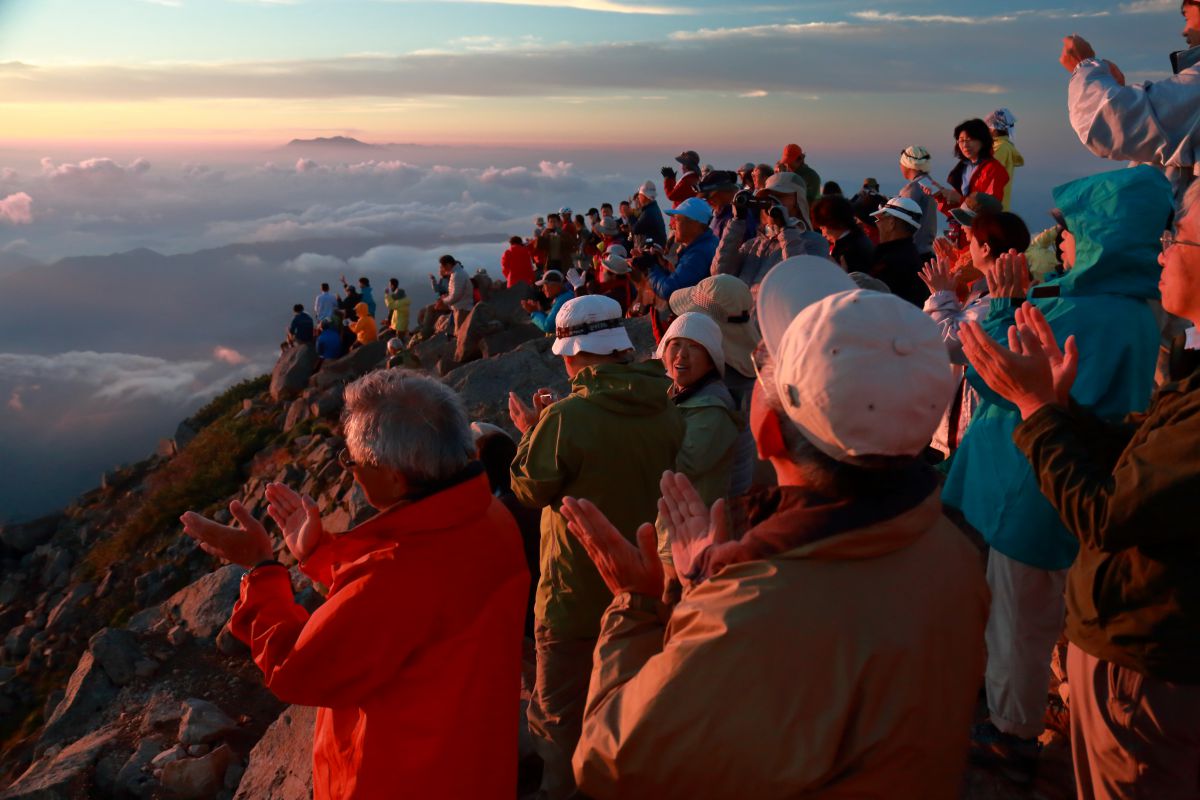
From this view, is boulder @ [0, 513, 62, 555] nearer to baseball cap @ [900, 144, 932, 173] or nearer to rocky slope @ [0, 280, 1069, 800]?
rocky slope @ [0, 280, 1069, 800]

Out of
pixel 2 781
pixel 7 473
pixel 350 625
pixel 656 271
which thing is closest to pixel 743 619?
pixel 350 625

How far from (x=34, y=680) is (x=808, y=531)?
18.6 metres

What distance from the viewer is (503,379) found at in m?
12.1

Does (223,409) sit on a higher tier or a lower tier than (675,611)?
lower

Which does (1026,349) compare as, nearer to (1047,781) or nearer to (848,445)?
(848,445)

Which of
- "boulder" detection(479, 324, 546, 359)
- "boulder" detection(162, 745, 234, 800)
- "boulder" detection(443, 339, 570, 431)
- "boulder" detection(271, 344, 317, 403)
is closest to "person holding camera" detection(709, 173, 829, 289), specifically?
"boulder" detection(443, 339, 570, 431)

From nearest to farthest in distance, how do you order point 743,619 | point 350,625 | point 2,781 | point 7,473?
point 743,619 → point 350,625 → point 2,781 → point 7,473

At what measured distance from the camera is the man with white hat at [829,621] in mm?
1524

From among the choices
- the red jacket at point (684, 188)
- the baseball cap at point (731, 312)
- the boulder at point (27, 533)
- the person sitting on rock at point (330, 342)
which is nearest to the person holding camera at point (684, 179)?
the red jacket at point (684, 188)

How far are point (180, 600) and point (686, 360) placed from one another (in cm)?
916

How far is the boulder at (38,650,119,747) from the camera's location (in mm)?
8391

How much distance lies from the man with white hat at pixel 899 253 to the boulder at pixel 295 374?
70.8ft

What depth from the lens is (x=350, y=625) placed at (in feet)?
7.72

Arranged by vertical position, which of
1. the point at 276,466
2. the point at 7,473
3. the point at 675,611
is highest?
the point at 675,611
